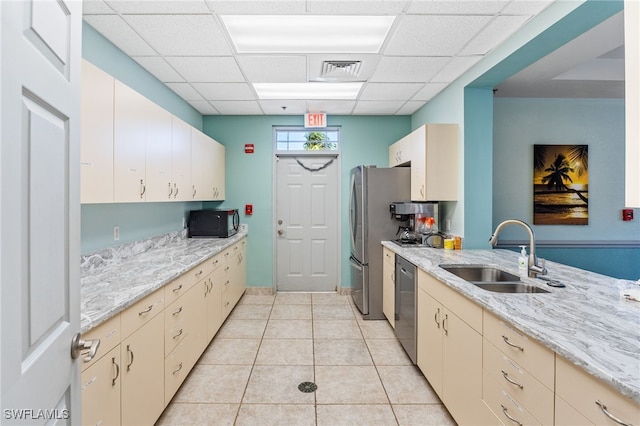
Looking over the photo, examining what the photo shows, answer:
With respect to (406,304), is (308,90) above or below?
above

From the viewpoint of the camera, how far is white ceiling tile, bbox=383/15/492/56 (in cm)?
211

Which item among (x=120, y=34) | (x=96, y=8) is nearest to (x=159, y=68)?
(x=120, y=34)

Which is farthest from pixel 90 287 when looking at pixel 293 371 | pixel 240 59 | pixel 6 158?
pixel 240 59

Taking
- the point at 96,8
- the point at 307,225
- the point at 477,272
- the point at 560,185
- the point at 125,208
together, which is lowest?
the point at 477,272

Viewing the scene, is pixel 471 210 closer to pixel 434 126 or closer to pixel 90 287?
pixel 434 126

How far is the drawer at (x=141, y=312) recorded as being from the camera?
150cm

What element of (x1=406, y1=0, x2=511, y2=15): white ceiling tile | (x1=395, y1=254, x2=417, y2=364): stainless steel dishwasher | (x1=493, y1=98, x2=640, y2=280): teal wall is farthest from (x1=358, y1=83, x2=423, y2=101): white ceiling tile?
(x1=395, y1=254, x2=417, y2=364): stainless steel dishwasher

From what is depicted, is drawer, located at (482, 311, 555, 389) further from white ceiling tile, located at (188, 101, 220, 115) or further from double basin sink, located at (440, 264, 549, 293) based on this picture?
white ceiling tile, located at (188, 101, 220, 115)

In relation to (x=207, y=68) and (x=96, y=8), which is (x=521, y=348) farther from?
(x=207, y=68)

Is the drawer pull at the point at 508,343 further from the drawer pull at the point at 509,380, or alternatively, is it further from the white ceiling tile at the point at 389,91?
the white ceiling tile at the point at 389,91

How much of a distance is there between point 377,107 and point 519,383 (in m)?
3.57

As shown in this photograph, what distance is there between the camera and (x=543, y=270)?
6.24ft

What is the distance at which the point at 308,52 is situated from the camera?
2568 mm

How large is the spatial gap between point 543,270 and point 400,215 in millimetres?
1822
